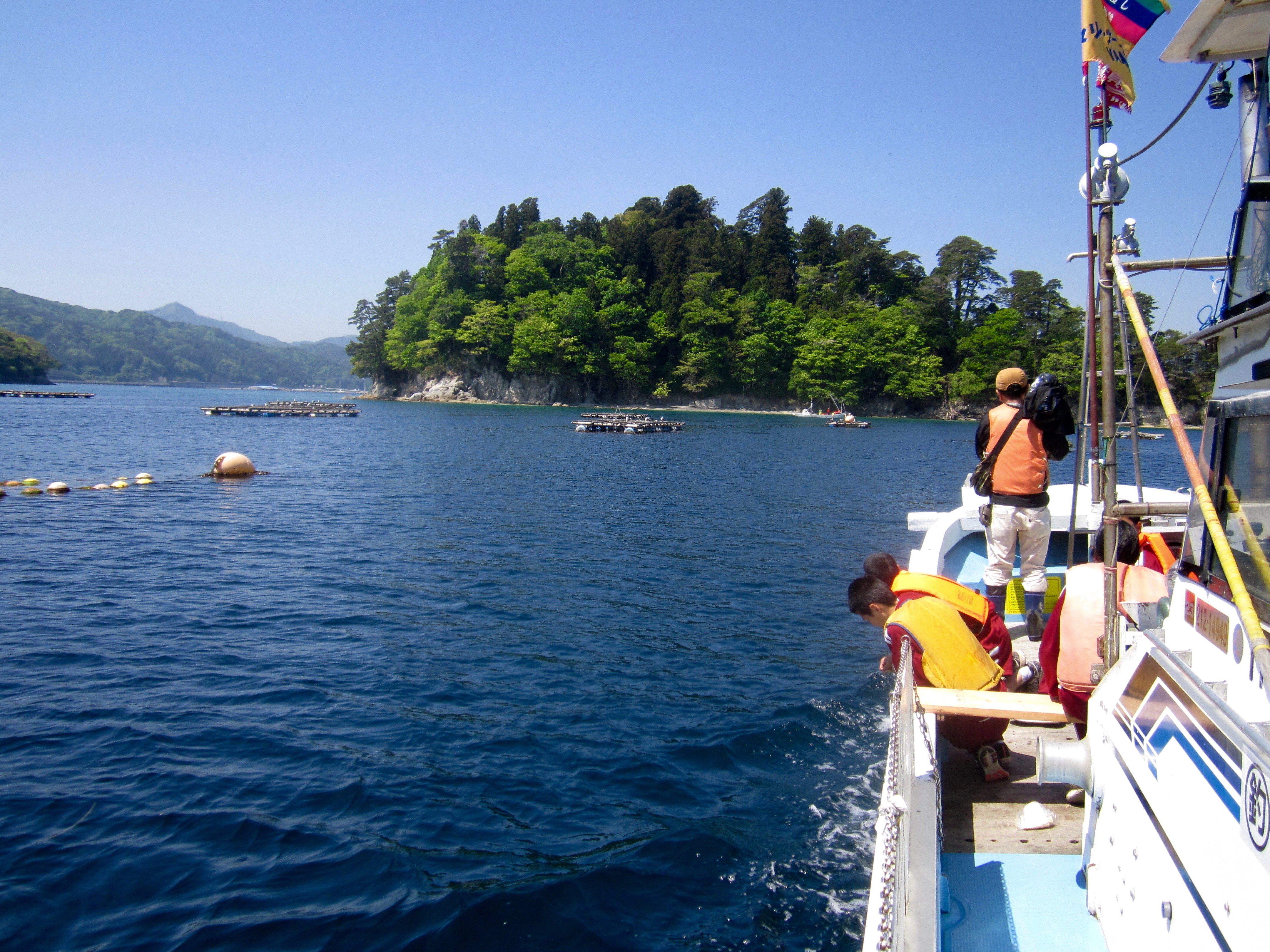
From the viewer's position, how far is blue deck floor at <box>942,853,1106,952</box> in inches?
138

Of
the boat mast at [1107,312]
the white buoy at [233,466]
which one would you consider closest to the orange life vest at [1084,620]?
the boat mast at [1107,312]

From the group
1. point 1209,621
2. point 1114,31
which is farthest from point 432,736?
point 1114,31

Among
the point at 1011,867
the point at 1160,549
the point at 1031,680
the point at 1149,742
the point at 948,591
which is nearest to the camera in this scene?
the point at 1149,742

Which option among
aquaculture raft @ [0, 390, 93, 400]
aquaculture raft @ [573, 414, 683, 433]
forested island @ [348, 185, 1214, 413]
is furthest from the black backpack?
aquaculture raft @ [0, 390, 93, 400]

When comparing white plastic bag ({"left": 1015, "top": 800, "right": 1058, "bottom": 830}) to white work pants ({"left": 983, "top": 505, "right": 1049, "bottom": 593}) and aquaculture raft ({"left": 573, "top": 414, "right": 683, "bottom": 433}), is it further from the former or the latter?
aquaculture raft ({"left": 573, "top": 414, "right": 683, "bottom": 433})

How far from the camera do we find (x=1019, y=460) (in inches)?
255

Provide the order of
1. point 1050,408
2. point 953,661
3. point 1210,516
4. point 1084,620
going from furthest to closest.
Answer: point 1050,408 → point 953,661 → point 1084,620 → point 1210,516

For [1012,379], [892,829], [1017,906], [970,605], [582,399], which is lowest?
[1017,906]

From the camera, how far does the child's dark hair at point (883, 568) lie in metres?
5.39

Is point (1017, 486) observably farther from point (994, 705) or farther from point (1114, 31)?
point (1114, 31)

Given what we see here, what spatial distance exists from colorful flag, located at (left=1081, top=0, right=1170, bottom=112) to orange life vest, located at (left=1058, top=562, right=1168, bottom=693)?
332 cm

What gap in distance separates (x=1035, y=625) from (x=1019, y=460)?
63.8 inches

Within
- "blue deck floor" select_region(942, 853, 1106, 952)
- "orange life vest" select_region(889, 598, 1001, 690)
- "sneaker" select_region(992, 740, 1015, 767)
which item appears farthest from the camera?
Answer: "sneaker" select_region(992, 740, 1015, 767)

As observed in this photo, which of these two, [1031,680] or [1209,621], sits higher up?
[1209,621]
